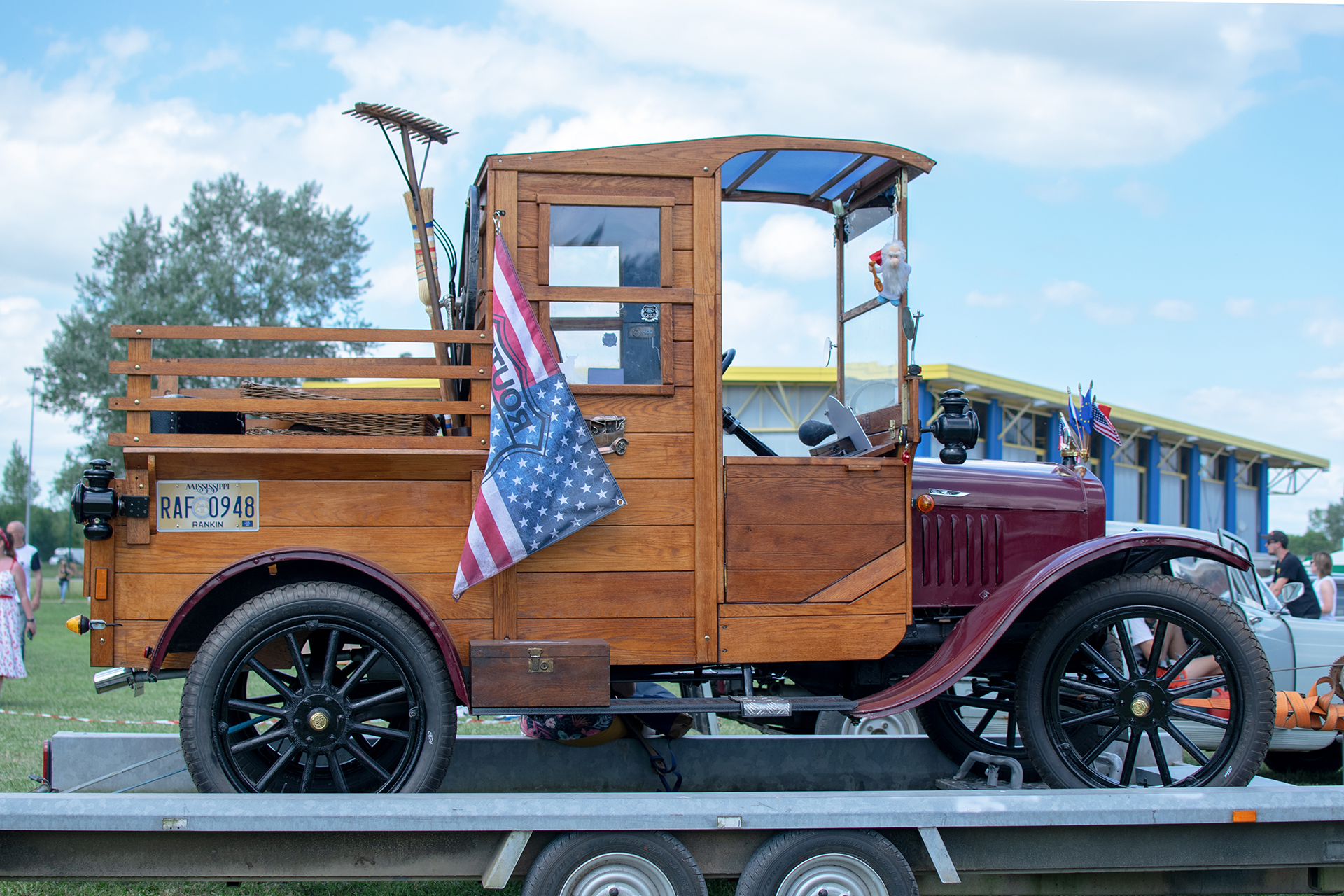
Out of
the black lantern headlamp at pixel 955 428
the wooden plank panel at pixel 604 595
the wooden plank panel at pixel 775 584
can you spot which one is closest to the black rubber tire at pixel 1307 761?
the black lantern headlamp at pixel 955 428

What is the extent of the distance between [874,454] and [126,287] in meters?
29.5

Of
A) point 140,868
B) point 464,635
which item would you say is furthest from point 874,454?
point 140,868

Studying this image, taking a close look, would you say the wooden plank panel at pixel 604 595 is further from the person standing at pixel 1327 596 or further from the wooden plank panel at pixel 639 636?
the person standing at pixel 1327 596

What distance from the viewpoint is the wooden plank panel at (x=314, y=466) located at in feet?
11.9

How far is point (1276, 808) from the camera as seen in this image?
3371 mm

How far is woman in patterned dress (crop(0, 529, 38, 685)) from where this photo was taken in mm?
8391

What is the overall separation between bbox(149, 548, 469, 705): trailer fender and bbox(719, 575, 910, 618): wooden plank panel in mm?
1034

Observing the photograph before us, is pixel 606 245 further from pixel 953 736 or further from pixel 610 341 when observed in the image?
pixel 953 736

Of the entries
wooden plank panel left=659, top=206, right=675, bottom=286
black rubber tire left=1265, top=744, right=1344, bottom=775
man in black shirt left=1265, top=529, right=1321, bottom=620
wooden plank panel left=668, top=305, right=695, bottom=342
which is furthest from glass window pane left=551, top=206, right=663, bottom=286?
man in black shirt left=1265, top=529, right=1321, bottom=620

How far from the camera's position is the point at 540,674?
361 cm

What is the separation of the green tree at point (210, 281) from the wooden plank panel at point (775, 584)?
23151 millimetres

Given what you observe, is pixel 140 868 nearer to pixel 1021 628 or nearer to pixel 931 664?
pixel 931 664

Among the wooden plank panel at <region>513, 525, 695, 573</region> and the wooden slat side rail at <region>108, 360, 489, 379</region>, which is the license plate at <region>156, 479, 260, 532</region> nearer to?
the wooden slat side rail at <region>108, 360, 489, 379</region>

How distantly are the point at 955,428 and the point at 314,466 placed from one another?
2368mm
